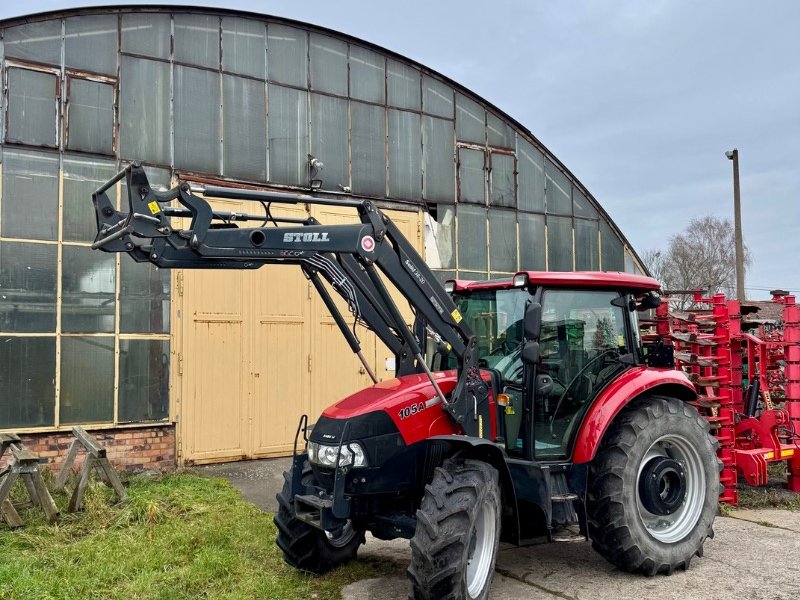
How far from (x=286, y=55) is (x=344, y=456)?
7936mm

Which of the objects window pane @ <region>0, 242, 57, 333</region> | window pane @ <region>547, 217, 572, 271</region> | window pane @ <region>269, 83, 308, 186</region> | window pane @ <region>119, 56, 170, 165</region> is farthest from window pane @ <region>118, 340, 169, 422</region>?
window pane @ <region>547, 217, 572, 271</region>

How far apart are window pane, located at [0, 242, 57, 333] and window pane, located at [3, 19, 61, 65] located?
243 cm

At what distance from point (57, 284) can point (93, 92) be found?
2.61m

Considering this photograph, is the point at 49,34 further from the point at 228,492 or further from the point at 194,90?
the point at 228,492

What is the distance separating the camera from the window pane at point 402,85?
38.8ft

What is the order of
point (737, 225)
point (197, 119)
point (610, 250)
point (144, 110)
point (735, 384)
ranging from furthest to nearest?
point (737, 225), point (610, 250), point (197, 119), point (144, 110), point (735, 384)

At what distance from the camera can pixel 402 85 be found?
11.9 meters

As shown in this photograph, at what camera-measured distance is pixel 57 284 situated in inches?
350

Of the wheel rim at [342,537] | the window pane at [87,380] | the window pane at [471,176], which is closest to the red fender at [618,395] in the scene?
the wheel rim at [342,537]

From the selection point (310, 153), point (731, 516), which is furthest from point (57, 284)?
point (731, 516)

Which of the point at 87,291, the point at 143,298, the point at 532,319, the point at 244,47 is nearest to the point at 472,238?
the point at 244,47

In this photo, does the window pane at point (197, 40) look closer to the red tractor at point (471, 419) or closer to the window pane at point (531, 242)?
the window pane at point (531, 242)

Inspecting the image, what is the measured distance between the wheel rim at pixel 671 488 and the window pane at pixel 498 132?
26.2 ft

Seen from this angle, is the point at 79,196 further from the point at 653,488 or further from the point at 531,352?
the point at 653,488
